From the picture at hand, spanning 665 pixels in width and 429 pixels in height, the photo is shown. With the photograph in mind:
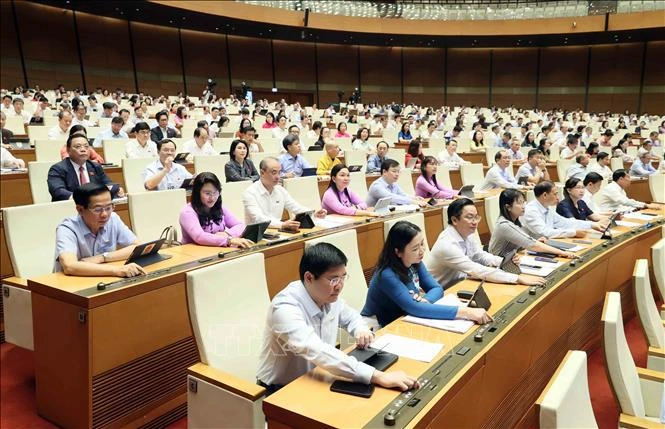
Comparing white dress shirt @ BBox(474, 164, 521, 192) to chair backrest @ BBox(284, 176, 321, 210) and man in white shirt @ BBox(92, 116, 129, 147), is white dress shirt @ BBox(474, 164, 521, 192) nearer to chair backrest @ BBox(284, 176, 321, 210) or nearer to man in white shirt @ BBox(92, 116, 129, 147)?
chair backrest @ BBox(284, 176, 321, 210)

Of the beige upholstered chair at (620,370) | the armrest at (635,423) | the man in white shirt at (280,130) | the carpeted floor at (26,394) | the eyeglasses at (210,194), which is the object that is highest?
the man in white shirt at (280,130)

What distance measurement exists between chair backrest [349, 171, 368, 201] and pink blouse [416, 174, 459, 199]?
59cm

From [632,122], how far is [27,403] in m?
15.6

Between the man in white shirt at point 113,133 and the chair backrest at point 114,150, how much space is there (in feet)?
2.03

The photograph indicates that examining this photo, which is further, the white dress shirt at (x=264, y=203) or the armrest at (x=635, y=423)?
the white dress shirt at (x=264, y=203)

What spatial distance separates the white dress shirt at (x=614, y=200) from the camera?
540 cm

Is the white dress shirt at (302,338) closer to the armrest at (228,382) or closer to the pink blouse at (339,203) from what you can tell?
the armrest at (228,382)

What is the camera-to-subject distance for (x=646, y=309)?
2232 millimetres

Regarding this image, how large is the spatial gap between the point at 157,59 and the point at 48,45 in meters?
3.37

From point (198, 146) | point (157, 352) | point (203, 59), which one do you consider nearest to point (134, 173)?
point (198, 146)

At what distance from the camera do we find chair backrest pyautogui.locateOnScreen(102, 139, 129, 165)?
229 inches

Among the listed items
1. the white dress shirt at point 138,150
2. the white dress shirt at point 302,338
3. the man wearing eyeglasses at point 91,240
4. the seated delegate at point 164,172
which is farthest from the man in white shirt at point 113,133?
the white dress shirt at point 302,338

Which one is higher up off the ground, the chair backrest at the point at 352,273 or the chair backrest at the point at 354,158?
the chair backrest at the point at 354,158

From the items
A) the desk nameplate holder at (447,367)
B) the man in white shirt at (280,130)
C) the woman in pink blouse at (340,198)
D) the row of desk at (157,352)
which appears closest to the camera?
the desk nameplate holder at (447,367)
